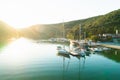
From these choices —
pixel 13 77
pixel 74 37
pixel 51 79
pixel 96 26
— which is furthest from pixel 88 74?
pixel 96 26

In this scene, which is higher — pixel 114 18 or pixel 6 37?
pixel 114 18

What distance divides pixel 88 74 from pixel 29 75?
46.2 feet

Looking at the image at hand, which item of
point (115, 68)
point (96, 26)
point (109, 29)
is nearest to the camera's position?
point (115, 68)

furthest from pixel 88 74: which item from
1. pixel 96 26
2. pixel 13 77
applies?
pixel 96 26

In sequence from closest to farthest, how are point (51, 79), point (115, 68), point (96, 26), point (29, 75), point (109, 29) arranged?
point (51, 79)
point (29, 75)
point (115, 68)
point (109, 29)
point (96, 26)

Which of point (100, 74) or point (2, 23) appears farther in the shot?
point (2, 23)

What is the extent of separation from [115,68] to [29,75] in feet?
79.4

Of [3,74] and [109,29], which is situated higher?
[109,29]

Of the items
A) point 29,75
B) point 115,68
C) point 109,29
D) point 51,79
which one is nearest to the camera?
point 51,79

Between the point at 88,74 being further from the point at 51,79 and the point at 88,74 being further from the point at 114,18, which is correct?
the point at 114,18

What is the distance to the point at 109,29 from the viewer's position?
16888 cm

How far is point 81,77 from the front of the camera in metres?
44.3

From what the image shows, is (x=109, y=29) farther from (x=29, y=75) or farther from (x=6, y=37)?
(x=29, y=75)

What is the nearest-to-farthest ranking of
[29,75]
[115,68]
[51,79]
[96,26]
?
[51,79] < [29,75] < [115,68] < [96,26]
